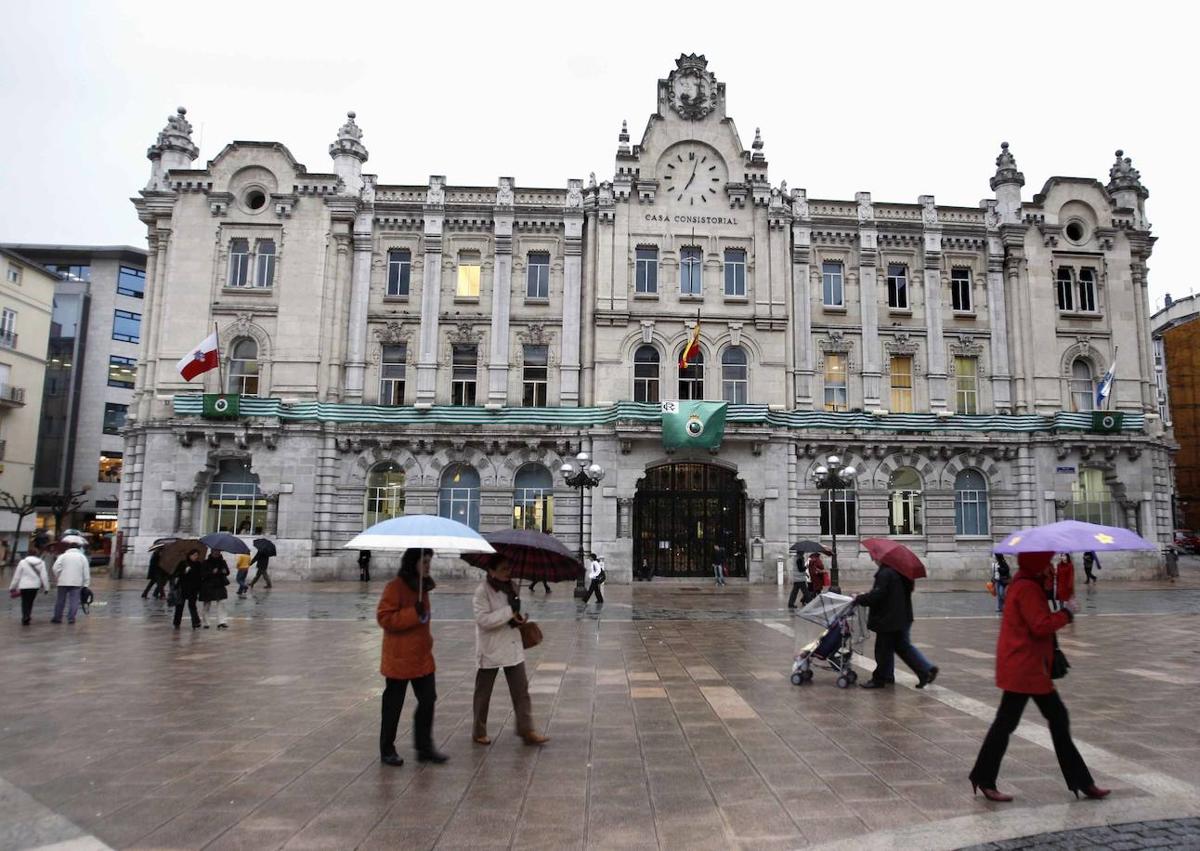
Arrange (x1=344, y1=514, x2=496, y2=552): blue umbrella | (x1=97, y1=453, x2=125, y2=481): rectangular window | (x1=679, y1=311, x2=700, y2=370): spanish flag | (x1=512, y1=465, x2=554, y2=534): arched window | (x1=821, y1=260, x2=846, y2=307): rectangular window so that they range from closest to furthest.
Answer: (x1=344, y1=514, x2=496, y2=552): blue umbrella
(x1=679, y1=311, x2=700, y2=370): spanish flag
(x1=512, y1=465, x2=554, y2=534): arched window
(x1=821, y1=260, x2=846, y2=307): rectangular window
(x1=97, y1=453, x2=125, y2=481): rectangular window

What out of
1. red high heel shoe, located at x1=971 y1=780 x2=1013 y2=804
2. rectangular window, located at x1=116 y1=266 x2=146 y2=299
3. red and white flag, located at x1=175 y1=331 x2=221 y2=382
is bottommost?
red high heel shoe, located at x1=971 y1=780 x2=1013 y2=804

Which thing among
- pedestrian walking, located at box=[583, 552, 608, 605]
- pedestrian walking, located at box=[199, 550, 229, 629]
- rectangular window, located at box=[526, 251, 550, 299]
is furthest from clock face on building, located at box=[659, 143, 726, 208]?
pedestrian walking, located at box=[199, 550, 229, 629]

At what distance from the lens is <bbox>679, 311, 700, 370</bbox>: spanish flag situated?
105 feet

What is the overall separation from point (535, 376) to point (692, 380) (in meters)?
6.70

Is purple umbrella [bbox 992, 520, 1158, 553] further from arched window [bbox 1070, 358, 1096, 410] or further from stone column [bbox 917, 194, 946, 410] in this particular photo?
arched window [bbox 1070, 358, 1096, 410]

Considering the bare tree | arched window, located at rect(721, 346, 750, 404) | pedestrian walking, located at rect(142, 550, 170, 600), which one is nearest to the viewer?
pedestrian walking, located at rect(142, 550, 170, 600)

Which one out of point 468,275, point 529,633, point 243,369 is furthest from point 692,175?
point 529,633

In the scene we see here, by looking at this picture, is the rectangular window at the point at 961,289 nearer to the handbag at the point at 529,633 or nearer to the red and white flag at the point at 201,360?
the red and white flag at the point at 201,360

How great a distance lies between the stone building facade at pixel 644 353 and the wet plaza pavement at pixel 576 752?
58.7ft

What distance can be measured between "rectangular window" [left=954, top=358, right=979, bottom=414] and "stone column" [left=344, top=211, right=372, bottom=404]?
2585 centimetres

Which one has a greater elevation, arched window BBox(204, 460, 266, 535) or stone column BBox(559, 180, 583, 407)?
stone column BBox(559, 180, 583, 407)

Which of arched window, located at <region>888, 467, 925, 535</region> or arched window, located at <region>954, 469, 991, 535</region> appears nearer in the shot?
arched window, located at <region>888, 467, 925, 535</region>

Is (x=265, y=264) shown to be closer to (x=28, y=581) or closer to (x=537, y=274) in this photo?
(x=537, y=274)

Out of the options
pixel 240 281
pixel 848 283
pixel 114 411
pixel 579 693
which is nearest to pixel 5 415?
pixel 114 411
